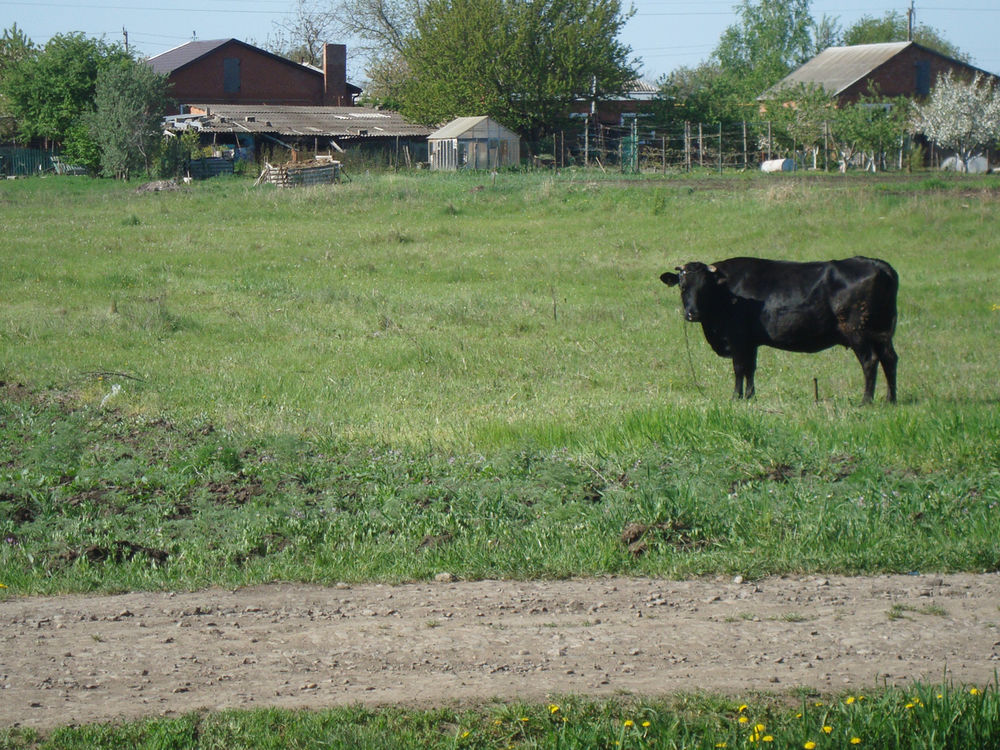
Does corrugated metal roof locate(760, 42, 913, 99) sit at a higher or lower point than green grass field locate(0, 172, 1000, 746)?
higher

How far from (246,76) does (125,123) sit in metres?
25.3

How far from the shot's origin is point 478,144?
62.2 m

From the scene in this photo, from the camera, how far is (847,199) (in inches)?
1126

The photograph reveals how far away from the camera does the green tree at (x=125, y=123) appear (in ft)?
184

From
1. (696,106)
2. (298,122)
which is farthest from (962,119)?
(298,122)

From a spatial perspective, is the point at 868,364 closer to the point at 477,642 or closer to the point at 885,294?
the point at 885,294

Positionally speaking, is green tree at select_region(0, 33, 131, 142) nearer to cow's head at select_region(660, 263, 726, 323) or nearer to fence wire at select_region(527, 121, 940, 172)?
fence wire at select_region(527, 121, 940, 172)

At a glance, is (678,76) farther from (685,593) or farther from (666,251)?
(685,593)

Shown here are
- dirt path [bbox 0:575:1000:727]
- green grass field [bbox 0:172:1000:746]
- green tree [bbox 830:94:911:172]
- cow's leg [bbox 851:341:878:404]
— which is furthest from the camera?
green tree [bbox 830:94:911:172]

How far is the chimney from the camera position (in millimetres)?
83000

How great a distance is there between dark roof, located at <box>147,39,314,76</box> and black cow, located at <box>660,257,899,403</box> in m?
69.8

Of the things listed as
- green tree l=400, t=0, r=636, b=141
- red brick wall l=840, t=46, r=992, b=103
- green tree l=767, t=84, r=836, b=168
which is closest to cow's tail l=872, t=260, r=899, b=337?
green tree l=767, t=84, r=836, b=168

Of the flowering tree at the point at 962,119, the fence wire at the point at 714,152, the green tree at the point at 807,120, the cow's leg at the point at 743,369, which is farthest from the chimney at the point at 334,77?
the cow's leg at the point at 743,369

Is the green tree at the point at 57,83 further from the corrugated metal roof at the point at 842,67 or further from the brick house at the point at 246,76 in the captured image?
the corrugated metal roof at the point at 842,67
